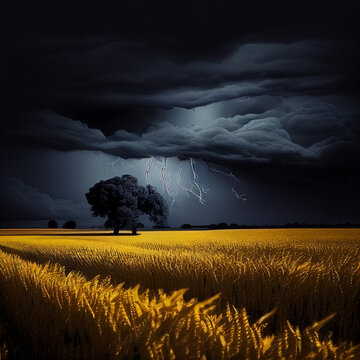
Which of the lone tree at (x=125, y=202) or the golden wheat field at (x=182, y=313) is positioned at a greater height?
the lone tree at (x=125, y=202)

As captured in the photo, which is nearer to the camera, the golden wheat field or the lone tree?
the golden wheat field

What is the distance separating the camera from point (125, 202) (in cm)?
5166

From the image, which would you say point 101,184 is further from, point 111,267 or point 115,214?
point 111,267

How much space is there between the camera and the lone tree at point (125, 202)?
168 ft

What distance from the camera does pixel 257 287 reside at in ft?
24.5

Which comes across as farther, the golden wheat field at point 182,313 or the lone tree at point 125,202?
the lone tree at point 125,202

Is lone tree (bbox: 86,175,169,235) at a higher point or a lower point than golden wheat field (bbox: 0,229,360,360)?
higher

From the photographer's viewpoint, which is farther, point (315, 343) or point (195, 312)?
point (195, 312)

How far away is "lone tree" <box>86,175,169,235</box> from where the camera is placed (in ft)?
168

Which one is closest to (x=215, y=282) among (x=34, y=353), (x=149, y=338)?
(x=34, y=353)

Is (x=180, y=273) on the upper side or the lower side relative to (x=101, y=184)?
lower

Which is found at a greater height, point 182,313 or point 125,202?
point 125,202

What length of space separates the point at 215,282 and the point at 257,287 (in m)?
0.87

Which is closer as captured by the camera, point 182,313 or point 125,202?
point 182,313
